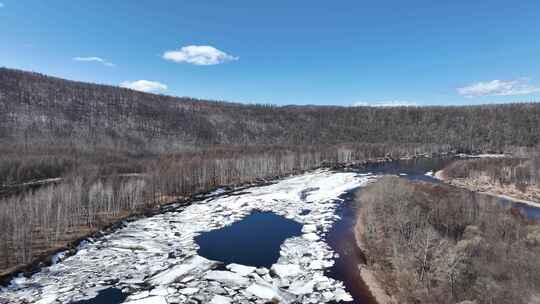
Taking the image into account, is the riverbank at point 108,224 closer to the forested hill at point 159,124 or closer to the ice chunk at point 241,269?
the ice chunk at point 241,269

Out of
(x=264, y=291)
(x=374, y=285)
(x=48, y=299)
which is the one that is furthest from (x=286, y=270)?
(x=48, y=299)

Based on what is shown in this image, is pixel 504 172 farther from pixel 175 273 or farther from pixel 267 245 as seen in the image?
pixel 175 273

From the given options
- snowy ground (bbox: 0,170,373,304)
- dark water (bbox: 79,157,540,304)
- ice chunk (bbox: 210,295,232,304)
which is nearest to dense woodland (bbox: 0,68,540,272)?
snowy ground (bbox: 0,170,373,304)

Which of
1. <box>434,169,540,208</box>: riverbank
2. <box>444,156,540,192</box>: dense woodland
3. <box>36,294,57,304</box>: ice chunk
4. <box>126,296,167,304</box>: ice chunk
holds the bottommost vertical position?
<box>36,294,57,304</box>: ice chunk

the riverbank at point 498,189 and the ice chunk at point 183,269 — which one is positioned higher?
the riverbank at point 498,189

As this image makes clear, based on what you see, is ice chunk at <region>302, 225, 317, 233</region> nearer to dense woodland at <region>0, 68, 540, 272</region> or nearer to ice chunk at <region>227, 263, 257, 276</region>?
ice chunk at <region>227, 263, 257, 276</region>

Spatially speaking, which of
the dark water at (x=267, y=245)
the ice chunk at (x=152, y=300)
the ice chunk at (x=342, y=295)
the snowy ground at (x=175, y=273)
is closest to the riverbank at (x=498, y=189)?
the dark water at (x=267, y=245)
